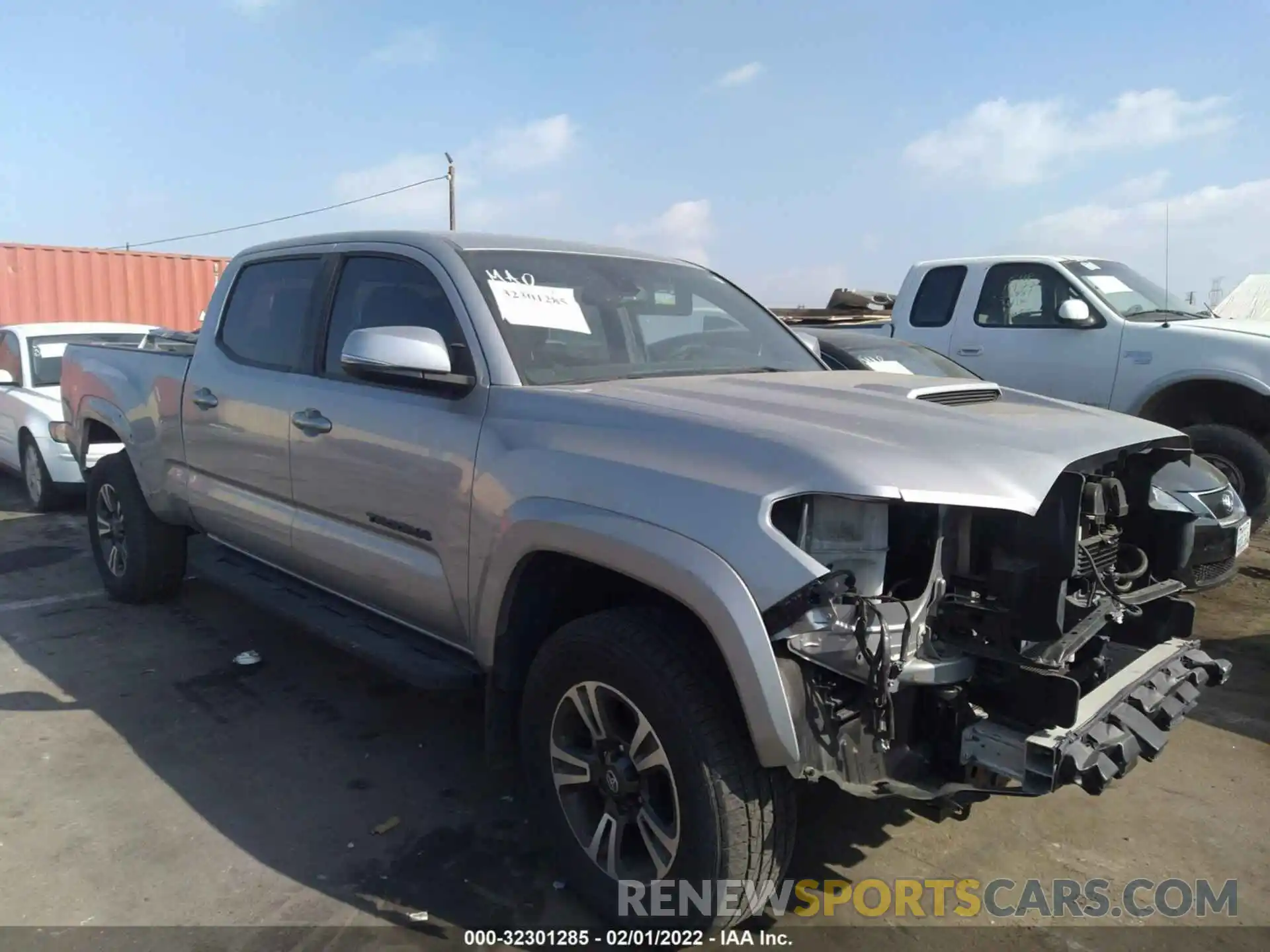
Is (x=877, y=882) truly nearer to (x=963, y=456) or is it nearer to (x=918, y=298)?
(x=963, y=456)

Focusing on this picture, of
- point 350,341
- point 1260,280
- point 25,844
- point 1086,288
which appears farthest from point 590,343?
point 1260,280

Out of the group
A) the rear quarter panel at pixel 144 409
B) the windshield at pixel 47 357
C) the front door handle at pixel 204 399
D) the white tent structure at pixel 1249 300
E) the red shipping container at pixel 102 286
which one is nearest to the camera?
the front door handle at pixel 204 399

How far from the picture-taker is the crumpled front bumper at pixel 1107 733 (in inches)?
86.1

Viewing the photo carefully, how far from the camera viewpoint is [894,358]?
6699mm

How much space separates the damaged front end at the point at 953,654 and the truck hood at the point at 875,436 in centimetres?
9

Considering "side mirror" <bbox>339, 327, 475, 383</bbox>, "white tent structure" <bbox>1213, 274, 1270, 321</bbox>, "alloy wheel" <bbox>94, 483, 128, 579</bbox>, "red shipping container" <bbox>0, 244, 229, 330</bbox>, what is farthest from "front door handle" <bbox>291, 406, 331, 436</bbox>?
"red shipping container" <bbox>0, 244, 229, 330</bbox>

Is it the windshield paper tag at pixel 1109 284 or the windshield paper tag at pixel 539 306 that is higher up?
the windshield paper tag at pixel 1109 284

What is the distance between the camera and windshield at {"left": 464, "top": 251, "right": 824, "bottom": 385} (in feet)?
10.6

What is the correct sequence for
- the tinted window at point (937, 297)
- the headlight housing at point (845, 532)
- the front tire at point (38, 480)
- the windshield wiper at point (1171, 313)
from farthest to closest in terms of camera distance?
the tinted window at point (937, 297) < the front tire at point (38, 480) < the windshield wiper at point (1171, 313) < the headlight housing at point (845, 532)

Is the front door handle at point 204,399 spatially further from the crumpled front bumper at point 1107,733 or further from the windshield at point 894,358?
the windshield at point 894,358

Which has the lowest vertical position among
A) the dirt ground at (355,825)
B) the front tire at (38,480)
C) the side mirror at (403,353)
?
the dirt ground at (355,825)

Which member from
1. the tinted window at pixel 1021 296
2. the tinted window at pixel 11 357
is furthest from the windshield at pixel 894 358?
the tinted window at pixel 11 357

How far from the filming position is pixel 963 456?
2324 mm

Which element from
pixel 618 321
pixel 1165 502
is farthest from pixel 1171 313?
pixel 618 321
